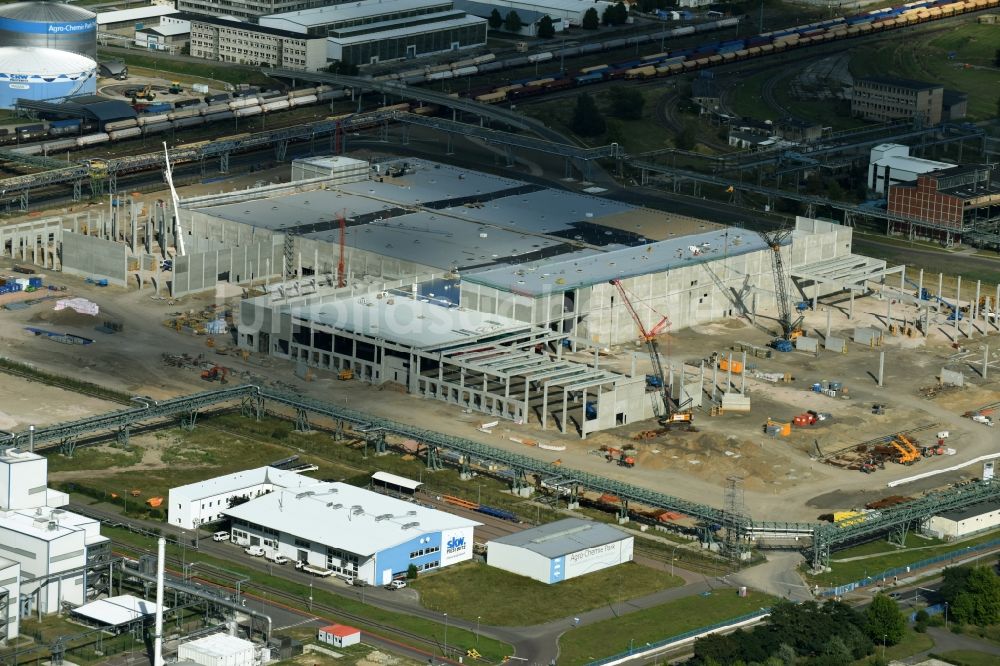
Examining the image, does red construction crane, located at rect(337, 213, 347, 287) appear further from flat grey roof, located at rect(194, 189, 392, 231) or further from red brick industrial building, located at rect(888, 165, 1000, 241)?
red brick industrial building, located at rect(888, 165, 1000, 241)

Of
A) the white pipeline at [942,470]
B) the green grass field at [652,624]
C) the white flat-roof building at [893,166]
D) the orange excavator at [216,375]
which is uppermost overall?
the white flat-roof building at [893,166]

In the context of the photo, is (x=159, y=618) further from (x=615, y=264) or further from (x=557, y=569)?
(x=615, y=264)

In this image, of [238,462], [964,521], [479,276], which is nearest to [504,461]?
[238,462]

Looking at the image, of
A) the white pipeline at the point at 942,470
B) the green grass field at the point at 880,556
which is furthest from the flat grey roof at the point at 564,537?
the white pipeline at the point at 942,470

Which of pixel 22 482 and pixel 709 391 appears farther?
pixel 709 391

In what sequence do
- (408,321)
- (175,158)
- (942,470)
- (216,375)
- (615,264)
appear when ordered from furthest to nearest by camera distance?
(175,158) < (615,264) < (408,321) < (216,375) < (942,470)

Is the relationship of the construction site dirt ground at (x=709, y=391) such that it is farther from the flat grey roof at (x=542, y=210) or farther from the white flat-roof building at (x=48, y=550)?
the white flat-roof building at (x=48, y=550)
